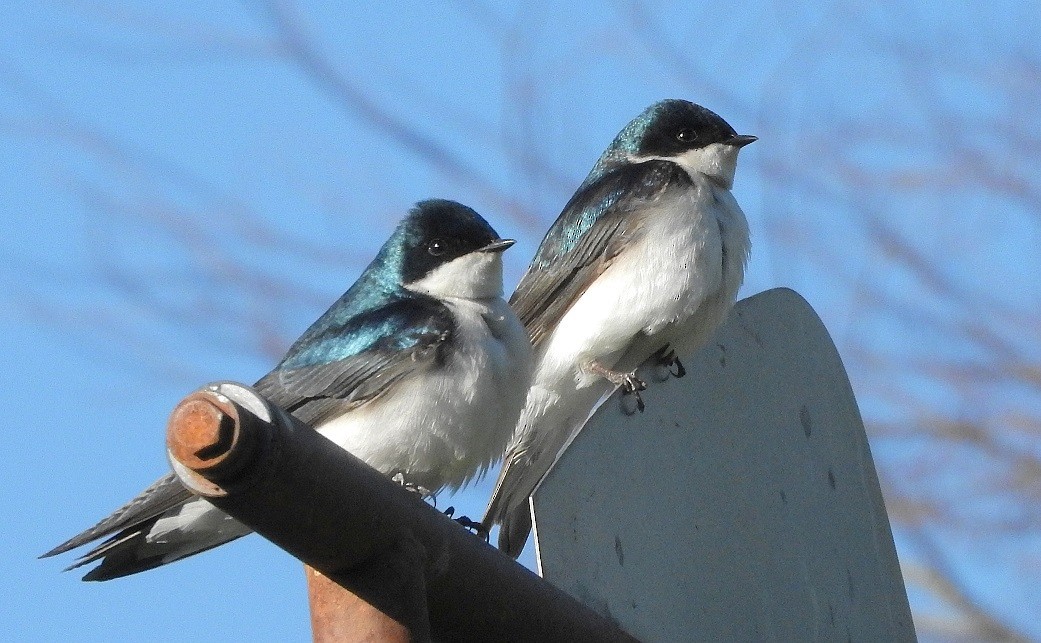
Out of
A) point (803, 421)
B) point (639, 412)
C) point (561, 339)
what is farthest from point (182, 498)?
point (561, 339)

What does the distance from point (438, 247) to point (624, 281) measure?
610 mm

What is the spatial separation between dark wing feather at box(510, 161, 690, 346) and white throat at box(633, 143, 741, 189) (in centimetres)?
12

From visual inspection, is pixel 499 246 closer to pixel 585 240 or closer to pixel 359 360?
pixel 359 360

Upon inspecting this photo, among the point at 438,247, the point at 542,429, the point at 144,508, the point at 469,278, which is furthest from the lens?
the point at 542,429

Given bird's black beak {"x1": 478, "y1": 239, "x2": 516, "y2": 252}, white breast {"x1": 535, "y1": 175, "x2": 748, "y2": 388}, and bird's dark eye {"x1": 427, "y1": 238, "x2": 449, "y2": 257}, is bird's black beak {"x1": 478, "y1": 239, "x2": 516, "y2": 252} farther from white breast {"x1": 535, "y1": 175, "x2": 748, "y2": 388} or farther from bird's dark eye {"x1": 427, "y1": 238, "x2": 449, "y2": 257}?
white breast {"x1": 535, "y1": 175, "x2": 748, "y2": 388}

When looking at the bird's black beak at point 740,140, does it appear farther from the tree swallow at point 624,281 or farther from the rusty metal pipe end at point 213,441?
the rusty metal pipe end at point 213,441

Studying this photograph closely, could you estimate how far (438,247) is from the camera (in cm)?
416

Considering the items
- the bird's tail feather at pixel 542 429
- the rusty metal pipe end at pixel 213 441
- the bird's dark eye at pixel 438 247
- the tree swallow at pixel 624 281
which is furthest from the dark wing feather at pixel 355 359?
the rusty metal pipe end at pixel 213 441

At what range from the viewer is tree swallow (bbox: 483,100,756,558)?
4.39 meters

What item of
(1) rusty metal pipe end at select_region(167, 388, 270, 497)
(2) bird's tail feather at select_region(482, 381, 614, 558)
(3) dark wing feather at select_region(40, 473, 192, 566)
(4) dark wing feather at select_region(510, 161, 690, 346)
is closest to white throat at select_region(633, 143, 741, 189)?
(4) dark wing feather at select_region(510, 161, 690, 346)

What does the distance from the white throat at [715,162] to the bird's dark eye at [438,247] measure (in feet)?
3.11

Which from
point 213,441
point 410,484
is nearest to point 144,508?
point 410,484

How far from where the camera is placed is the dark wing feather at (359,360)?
3.67 m

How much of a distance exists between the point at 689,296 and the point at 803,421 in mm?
1221
